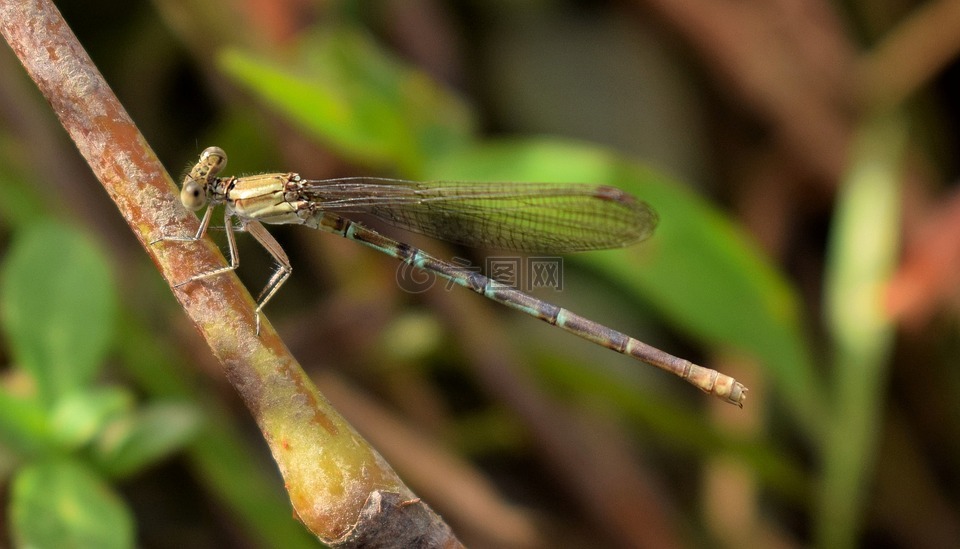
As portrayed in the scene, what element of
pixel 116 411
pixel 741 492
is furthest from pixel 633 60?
pixel 116 411

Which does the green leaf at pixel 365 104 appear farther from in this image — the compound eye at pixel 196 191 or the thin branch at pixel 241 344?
the thin branch at pixel 241 344

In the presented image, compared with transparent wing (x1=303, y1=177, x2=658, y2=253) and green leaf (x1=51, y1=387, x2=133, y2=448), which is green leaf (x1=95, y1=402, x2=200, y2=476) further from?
transparent wing (x1=303, y1=177, x2=658, y2=253)

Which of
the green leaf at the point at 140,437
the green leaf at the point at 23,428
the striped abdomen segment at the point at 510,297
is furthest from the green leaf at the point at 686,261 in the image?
the green leaf at the point at 23,428

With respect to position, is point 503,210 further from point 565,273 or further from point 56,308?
point 56,308

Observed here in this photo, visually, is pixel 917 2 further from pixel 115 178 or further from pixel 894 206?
pixel 115 178

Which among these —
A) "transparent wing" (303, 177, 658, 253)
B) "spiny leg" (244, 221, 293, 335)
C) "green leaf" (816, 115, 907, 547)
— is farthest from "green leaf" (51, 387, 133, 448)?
"green leaf" (816, 115, 907, 547)

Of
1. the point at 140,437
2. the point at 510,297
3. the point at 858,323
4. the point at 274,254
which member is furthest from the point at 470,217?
the point at 858,323
